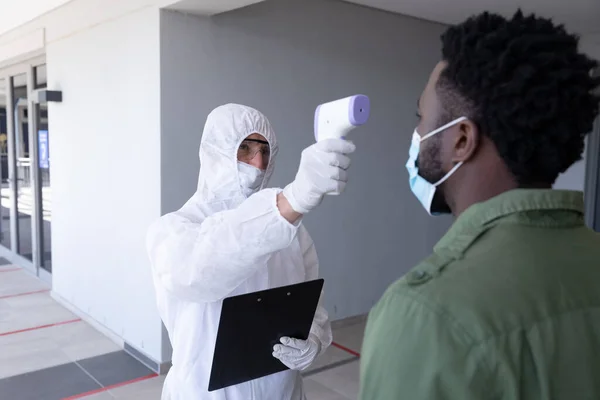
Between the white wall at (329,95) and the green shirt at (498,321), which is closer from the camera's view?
the green shirt at (498,321)

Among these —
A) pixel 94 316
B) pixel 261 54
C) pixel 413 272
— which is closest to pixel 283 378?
pixel 413 272

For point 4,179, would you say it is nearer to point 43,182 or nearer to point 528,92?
point 43,182

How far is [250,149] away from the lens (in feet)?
5.28

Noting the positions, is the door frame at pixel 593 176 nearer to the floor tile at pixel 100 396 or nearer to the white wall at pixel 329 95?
the white wall at pixel 329 95

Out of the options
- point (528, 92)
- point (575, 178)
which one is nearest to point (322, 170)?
point (528, 92)

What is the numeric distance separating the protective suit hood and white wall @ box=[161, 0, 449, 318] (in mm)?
1670

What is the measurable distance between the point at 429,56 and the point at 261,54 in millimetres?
1709

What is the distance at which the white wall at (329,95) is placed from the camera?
3.25m

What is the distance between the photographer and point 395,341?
625 millimetres

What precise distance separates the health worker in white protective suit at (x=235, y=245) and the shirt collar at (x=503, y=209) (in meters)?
0.41

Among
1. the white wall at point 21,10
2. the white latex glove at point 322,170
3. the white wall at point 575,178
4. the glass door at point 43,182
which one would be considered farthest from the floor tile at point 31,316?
the white wall at point 575,178

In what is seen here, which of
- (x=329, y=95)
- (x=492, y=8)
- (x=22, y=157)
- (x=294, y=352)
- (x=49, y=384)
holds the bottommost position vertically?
(x=49, y=384)

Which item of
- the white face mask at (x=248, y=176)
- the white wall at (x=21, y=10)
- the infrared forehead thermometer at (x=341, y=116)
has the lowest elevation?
the white face mask at (x=248, y=176)

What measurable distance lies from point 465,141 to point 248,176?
0.88m
